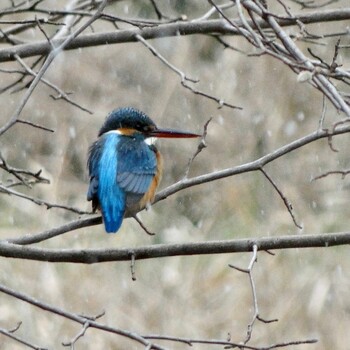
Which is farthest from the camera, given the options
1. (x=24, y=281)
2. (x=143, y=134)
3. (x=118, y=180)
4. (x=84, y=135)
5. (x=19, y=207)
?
(x=84, y=135)

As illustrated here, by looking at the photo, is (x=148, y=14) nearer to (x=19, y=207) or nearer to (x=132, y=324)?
(x=19, y=207)

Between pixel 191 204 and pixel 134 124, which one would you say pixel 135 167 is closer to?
pixel 134 124

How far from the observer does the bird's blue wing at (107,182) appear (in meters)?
2.94

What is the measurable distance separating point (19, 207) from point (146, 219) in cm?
84

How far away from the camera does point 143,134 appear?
346cm

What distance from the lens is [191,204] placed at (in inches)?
261

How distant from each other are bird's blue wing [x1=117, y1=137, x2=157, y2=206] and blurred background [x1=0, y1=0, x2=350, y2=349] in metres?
2.34

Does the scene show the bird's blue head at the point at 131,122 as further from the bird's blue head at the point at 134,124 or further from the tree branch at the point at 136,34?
the tree branch at the point at 136,34

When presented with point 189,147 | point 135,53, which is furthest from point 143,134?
point 135,53

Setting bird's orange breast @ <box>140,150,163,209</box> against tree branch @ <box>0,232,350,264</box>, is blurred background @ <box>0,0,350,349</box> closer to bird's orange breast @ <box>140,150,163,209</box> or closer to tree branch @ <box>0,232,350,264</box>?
bird's orange breast @ <box>140,150,163,209</box>

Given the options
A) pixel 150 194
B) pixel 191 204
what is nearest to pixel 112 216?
pixel 150 194

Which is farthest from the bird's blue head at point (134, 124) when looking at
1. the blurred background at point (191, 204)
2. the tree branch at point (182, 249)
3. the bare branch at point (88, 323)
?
the blurred background at point (191, 204)

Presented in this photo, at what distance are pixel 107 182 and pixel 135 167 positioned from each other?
0.46 ft

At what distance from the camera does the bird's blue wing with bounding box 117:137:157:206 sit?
3092 mm
